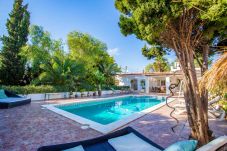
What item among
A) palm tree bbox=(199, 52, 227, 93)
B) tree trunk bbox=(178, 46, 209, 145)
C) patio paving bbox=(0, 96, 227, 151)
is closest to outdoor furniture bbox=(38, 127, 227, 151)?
patio paving bbox=(0, 96, 227, 151)

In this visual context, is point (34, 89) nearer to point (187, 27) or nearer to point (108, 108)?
point (108, 108)

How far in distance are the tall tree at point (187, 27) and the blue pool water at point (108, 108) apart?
738 centimetres

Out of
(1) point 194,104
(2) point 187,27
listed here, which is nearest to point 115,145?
(1) point 194,104

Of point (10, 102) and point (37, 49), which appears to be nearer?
point (10, 102)

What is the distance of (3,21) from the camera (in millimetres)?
27797

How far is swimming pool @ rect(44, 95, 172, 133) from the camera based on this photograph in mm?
8647

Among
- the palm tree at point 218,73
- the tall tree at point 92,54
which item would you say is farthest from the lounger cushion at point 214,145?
the tall tree at point 92,54

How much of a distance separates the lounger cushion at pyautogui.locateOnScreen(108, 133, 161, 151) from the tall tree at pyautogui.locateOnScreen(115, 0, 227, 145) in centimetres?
174

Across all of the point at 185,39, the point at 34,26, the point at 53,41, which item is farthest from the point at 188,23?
the point at 34,26

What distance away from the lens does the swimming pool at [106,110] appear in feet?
28.4

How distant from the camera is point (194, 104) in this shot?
5.12 meters

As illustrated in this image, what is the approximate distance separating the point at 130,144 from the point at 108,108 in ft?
39.2

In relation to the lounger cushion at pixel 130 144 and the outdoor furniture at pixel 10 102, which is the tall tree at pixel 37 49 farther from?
the lounger cushion at pixel 130 144

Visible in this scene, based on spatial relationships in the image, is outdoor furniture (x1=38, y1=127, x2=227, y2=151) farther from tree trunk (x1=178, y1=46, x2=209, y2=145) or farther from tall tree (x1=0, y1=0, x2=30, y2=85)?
tall tree (x1=0, y1=0, x2=30, y2=85)
